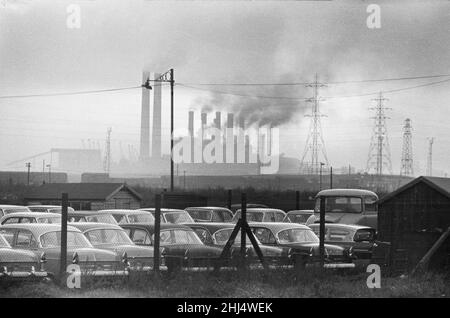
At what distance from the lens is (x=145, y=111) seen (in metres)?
63.9

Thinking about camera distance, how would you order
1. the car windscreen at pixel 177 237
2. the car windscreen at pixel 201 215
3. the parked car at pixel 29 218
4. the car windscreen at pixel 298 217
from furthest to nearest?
the car windscreen at pixel 298 217
the car windscreen at pixel 201 215
the parked car at pixel 29 218
the car windscreen at pixel 177 237

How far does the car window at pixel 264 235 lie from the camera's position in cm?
1786

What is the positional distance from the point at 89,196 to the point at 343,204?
13.2 meters

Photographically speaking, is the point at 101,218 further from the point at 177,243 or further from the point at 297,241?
the point at 297,241

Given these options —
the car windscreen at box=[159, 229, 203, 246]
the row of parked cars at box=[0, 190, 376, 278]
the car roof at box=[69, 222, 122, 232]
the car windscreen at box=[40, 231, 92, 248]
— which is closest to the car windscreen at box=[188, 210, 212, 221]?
the row of parked cars at box=[0, 190, 376, 278]

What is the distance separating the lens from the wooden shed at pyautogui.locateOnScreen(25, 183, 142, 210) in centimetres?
3528

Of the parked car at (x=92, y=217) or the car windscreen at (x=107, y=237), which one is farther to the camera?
the parked car at (x=92, y=217)

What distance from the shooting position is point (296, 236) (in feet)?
59.6

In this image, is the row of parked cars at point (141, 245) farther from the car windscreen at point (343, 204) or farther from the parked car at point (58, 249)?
the car windscreen at point (343, 204)

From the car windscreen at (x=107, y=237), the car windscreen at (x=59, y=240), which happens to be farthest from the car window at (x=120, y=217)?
the car windscreen at (x=59, y=240)

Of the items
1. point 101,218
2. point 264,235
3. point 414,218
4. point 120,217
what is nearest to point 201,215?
point 120,217

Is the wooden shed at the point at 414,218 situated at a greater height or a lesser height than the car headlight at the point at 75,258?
greater

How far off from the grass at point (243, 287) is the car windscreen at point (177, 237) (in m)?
3.53

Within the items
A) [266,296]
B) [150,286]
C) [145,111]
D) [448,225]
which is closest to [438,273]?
[448,225]
